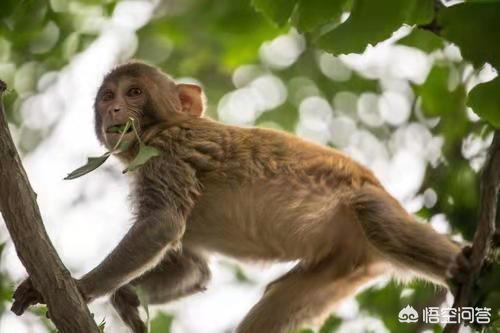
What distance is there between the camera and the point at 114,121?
7527 mm

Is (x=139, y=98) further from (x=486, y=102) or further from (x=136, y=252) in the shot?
(x=486, y=102)

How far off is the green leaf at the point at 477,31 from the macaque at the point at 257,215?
4076 mm

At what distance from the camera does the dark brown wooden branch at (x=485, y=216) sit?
3.73 meters

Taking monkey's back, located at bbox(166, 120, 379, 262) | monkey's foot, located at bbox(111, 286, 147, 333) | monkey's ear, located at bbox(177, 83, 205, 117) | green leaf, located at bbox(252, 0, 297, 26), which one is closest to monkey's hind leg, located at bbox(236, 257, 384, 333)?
monkey's back, located at bbox(166, 120, 379, 262)

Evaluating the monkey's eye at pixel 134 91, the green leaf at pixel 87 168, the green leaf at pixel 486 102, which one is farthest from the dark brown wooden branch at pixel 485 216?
the monkey's eye at pixel 134 91

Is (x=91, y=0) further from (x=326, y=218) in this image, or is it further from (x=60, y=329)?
(x=60, y=329)

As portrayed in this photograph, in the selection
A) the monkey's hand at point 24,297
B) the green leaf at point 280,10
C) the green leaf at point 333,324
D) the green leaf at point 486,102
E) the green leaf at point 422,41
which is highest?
the green leaf at point 280,10

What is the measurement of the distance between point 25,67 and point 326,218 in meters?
7.67

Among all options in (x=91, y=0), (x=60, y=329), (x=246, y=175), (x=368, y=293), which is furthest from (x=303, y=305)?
(x=91, y=0)

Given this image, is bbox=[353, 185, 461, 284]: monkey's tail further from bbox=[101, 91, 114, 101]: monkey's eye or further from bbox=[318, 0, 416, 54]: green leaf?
bbox=[318, 0, 416, 54]: green leaf

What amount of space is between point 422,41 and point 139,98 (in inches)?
108

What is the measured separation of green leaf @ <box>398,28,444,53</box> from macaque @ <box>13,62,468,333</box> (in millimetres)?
1241

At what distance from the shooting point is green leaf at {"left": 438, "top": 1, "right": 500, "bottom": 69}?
2.64 metres

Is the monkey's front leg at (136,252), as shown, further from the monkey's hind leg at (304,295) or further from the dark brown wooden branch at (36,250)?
the dark brown wooden branch at (36,250)
